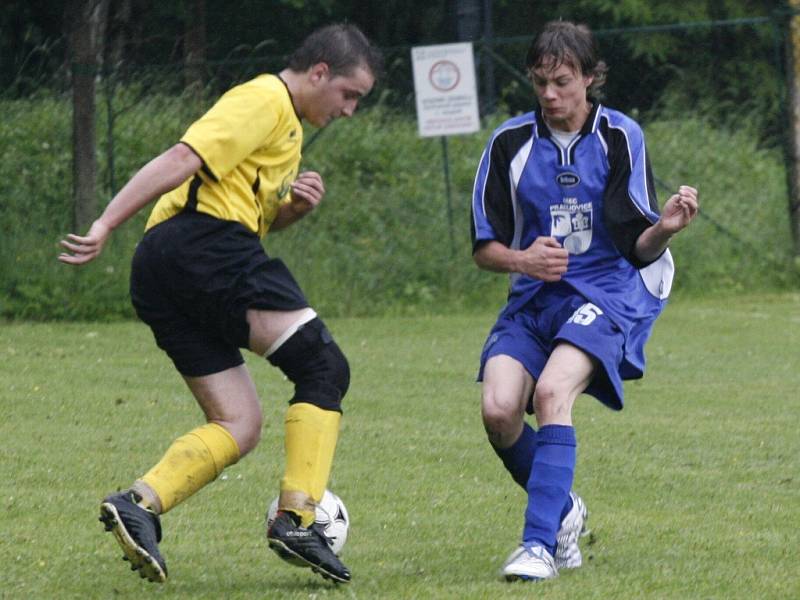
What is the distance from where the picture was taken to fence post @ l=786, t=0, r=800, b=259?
613 inches

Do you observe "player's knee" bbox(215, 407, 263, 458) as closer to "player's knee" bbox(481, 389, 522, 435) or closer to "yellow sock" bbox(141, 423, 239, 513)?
"yellow sock" bbox(141, 423, 239, 513)

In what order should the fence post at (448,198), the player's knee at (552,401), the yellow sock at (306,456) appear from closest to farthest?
the yellow sock at (306,456), the player's knee at (552,401), the fence post at (448,198)

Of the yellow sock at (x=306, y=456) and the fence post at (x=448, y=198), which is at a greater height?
the yellow sock at (x=306, y=456)

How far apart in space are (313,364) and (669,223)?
118 centimetres

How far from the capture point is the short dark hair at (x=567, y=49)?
534 cm

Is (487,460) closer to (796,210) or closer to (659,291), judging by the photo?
(659,291)

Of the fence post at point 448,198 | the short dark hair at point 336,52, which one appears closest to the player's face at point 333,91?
the short dark hair at point 336,52

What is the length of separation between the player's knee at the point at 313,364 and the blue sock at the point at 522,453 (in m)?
0.74

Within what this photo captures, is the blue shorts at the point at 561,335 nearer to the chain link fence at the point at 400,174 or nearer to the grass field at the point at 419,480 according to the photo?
the grass field at the point at 419,480

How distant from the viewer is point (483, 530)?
5.99 m

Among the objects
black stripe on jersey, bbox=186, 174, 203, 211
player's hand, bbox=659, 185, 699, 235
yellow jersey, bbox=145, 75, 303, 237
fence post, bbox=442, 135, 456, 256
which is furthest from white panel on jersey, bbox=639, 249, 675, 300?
fence post, bbox=442, 135, 456, 256

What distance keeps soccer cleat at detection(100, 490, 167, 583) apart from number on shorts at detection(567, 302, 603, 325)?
4.87ft

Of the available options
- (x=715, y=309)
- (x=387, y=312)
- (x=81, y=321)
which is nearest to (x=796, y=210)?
(x=715, y=309)

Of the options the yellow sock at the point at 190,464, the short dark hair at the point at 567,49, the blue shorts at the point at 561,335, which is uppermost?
the short dark hair at the point at 567,49
